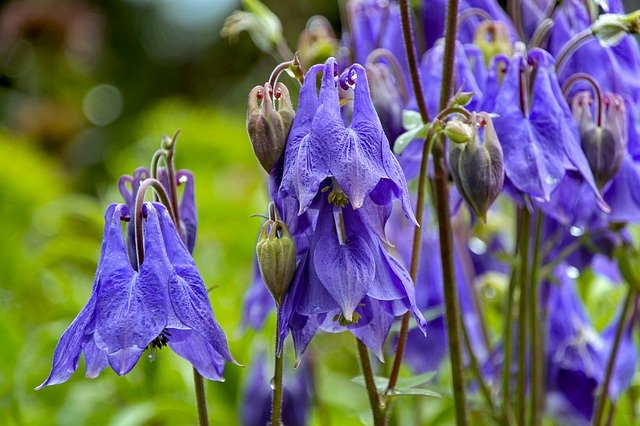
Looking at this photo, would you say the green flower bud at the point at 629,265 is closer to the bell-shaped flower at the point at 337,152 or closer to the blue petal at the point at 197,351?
the bell-shaped flower at the point at 337,152

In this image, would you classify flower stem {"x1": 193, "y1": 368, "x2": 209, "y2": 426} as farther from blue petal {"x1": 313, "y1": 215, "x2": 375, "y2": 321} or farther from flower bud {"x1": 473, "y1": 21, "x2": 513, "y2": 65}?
flower bud {"x1": 473, "y1": 21, "x2": 513, "y2": 65}

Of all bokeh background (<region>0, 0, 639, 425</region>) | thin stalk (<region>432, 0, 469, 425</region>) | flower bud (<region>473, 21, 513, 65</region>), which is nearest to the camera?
thin stalk (<region>432, 0, 469, 425</region>)

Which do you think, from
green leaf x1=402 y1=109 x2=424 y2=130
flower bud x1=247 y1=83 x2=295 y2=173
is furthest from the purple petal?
green leaf x1=402 y1=109 x2=424 y2=130

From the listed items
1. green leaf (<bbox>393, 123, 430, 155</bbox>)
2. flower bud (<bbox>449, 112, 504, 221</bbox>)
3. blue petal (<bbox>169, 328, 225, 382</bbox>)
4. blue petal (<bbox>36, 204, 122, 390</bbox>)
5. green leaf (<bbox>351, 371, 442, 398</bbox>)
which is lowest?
green leaf (<bbox>351, 371, 442, 398</bbox>)

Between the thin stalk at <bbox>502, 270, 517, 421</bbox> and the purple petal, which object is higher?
the purple petal

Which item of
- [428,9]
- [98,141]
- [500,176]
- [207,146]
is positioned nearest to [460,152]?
[500,176]

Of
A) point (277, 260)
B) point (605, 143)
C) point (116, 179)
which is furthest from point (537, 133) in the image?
point (116, 179)

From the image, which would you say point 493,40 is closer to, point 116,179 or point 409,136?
point 409,136
